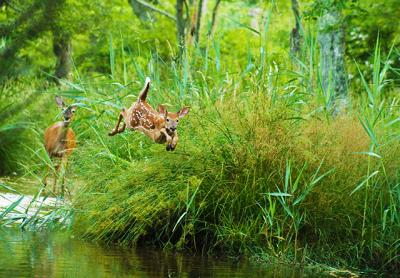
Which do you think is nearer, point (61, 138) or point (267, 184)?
point (267, 184)

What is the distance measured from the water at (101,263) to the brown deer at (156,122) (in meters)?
1.05

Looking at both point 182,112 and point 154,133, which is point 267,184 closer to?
point 182,112

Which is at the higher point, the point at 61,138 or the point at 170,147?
the point at 170,147

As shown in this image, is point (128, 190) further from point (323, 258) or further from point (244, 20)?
point (244, 20)

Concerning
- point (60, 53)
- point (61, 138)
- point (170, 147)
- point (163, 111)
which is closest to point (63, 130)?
point (61, 138)

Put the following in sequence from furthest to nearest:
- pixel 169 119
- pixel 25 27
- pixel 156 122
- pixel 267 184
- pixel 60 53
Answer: pixel 267 184 → pixel 156 122 → pixel 169 119 → pixel 60 53 → pixel 25 27

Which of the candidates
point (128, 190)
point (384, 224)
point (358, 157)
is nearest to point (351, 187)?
point (358, 157)

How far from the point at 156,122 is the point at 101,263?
126 cm

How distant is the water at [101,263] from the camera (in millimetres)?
7062

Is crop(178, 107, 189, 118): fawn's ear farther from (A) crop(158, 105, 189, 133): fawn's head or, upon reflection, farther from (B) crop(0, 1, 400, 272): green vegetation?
(B) crop(0, 1, 400, 272): green vegetation

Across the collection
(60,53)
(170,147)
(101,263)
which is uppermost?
(60,53)

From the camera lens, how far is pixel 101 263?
7.62 meters

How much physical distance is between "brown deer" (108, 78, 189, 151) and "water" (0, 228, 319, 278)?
1.05 metres

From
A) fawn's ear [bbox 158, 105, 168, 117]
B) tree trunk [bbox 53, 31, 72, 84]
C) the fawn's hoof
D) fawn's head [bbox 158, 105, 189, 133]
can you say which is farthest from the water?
tree trunk [bbox 53, 31, 72, 84]
